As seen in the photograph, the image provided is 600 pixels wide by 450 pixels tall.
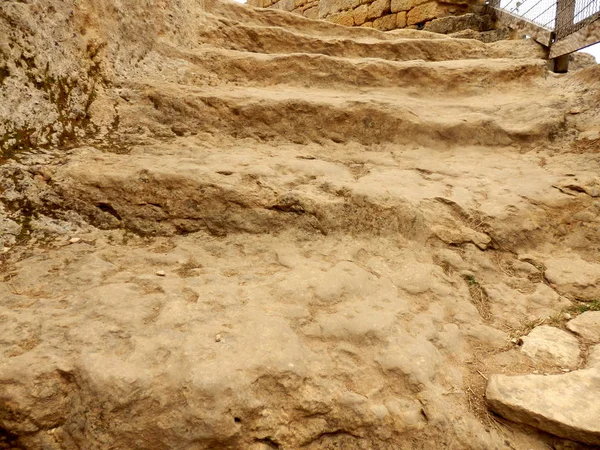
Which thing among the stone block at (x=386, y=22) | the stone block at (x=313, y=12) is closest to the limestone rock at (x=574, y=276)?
the stone block at (x=386, y=22)

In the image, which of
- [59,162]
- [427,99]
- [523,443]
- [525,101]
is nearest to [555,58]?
[525,101]

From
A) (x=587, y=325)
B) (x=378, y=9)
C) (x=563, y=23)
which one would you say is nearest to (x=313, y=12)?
(x=378, y=9)

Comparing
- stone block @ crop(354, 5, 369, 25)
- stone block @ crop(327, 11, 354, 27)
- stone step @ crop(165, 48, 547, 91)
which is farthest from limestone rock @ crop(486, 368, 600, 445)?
stone block @ crop(327, 11, 354, 27)

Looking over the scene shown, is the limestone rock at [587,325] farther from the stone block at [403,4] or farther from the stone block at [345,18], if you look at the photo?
the stone block at [345,18]

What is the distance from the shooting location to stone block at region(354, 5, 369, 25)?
7.70 meters

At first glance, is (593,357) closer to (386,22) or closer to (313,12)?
(386,22)

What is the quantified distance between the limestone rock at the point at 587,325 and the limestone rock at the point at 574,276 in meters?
0.14

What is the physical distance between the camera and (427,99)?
3.09 metres

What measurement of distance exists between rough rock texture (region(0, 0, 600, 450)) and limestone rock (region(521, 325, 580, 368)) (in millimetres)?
54

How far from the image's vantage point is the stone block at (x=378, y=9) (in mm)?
7355

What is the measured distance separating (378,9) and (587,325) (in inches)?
289

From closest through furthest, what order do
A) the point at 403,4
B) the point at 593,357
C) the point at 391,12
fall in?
the point at 593,357, the point at 403,4, the point at 391,12

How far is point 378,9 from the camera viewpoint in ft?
24.5

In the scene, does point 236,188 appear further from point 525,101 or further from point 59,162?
point 525,101
